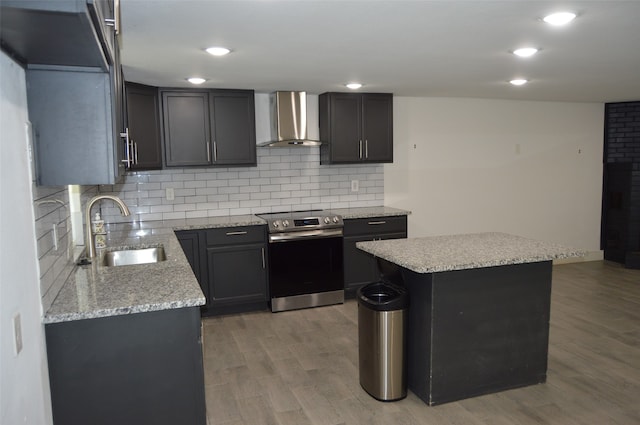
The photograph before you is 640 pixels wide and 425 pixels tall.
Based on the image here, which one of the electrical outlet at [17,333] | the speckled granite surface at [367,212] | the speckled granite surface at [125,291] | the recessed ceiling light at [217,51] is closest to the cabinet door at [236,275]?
the speckled granite surface at [367,212]

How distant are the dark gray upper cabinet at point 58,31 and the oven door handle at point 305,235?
294 cm

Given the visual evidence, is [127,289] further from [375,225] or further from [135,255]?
[375,225]

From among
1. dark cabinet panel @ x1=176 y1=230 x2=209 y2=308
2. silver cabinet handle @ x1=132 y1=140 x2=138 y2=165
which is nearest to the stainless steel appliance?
dark cabinet panel @ x1=176 y1=230 x2=209 y2=308

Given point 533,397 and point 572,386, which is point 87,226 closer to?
point 533,397

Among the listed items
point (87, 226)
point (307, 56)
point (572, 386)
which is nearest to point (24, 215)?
point (87, 226)

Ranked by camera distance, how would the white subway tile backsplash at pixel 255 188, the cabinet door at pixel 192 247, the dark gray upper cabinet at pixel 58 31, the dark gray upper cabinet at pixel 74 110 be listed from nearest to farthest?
the dark gray upper cabinet at pixel 58 31, the dark gray upper cabinet at pixel 74 110, the cabinet door at pixel 192 247, the white subway tile backsplash at pixel 255 188

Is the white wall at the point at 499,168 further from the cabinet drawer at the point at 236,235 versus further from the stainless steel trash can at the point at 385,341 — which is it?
the stainless steel trash can at the point at 385,341

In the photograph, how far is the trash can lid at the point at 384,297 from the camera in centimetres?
294

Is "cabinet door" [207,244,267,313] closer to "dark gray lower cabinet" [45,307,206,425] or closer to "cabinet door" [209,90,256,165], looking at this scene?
"cabinet door" [209,90,256,165]

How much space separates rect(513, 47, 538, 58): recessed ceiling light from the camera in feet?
10.5

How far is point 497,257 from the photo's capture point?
9.46ft

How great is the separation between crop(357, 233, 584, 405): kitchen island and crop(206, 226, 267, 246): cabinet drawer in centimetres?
182

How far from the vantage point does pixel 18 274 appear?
5.15 ft

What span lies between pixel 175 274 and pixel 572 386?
2608mm
